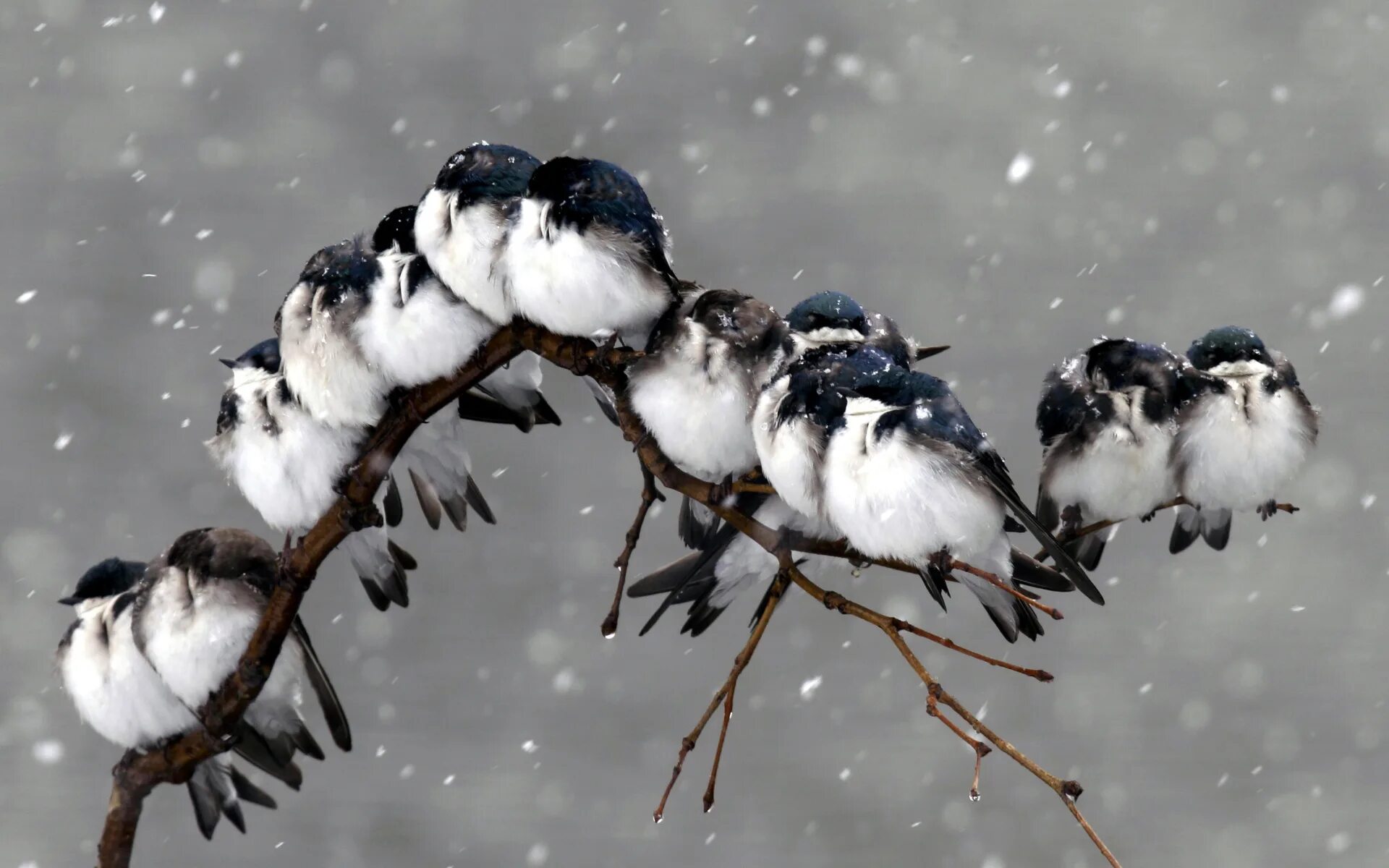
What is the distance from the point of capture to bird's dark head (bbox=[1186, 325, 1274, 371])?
3.15ft

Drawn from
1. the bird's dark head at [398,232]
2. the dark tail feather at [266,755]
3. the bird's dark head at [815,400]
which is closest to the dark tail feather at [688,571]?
the bird's dark head at [815,400]

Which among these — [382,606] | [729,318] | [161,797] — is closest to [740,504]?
[729,318]

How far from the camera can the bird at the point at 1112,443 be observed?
0.96 meters

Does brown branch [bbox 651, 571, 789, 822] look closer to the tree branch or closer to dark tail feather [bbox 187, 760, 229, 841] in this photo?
the tree branch

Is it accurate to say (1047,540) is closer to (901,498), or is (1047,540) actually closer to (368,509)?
(901,498)

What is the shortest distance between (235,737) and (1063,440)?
0.76 metres

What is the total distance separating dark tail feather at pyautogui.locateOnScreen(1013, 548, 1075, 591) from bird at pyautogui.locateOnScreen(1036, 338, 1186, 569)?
0.06 m

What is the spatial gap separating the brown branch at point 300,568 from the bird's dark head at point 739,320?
0.09 metres

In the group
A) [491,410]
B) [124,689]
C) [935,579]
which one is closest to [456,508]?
[491,410]

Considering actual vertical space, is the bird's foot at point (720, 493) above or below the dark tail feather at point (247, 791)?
above

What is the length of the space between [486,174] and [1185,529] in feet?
2.06

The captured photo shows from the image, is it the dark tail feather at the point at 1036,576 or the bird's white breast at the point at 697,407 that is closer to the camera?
the dark tail feather at the point at 1036,576

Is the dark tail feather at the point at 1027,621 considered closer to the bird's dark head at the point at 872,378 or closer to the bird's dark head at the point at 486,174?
the bird's dark head at the point at 872,378

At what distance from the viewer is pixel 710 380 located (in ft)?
3.36
